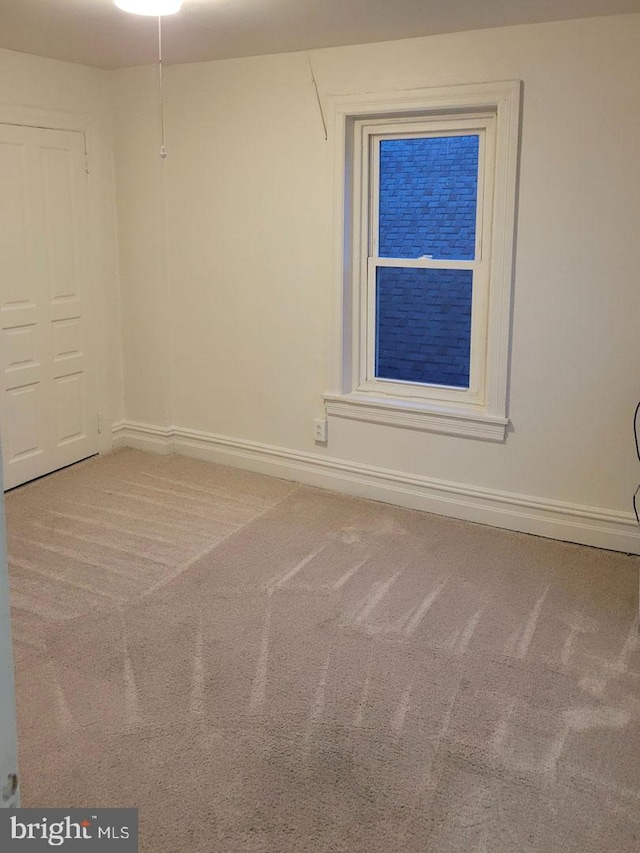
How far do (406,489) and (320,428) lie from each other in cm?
58

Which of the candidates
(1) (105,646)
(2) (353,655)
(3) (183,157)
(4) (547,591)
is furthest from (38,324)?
(4) (547,591)

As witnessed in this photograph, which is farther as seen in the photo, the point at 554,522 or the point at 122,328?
the point at 122,328

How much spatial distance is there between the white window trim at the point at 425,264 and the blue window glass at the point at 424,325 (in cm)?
8

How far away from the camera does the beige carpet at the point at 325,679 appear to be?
2.13 meters

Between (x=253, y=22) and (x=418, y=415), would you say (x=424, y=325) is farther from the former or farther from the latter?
(x=253, y=22)

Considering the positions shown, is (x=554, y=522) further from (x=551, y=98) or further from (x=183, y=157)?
(x=183, y=157)

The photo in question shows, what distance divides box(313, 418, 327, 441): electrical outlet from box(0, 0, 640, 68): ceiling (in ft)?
6.12

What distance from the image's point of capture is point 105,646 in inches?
113

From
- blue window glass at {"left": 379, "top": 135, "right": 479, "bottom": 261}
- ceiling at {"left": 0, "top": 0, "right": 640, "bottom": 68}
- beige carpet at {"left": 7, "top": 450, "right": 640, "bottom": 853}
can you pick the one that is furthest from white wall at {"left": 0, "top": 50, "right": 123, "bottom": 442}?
blue window glass at {"left": 379, "top": 135, "right": 479, "bottom": 261}

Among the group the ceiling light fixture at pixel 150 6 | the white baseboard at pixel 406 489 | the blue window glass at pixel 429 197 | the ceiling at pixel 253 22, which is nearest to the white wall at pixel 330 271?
the white baseboard at pixel 406 489

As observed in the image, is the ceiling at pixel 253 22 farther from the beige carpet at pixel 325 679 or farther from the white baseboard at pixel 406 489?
the beige carpet at pixel 325 679

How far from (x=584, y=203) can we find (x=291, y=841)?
2.73 m

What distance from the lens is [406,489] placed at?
13.8 ft

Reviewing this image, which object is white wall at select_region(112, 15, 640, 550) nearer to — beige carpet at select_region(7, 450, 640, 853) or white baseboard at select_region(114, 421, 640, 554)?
white baseboard at select_region(114, 421, 640, 554)
